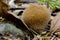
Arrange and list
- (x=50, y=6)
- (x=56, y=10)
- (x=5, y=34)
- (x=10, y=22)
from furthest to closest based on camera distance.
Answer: (x=50, y=6) < (x=56, y=10) < (x=10, y=22) < (x=5, y=34)

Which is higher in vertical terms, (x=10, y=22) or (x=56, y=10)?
(x=10, y=22)

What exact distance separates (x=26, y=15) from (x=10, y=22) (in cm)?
13

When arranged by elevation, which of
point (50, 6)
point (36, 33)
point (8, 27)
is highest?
point (8, 27)

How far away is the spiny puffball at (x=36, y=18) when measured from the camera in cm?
150

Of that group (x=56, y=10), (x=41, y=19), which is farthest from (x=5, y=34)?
(x=56, y=10)

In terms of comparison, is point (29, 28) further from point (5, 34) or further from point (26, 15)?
point (5, 34)

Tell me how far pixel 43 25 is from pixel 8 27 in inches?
10.9

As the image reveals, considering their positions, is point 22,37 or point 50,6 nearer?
point 22,37

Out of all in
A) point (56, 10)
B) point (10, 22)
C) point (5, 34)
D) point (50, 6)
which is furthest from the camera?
point (50, 6)

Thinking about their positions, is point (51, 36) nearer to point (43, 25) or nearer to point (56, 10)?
point (43, 25)

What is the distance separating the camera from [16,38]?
1.37 m

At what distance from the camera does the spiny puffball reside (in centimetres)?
150

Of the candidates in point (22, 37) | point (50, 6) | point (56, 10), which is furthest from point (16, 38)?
point (50, 6)

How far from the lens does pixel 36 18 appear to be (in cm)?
149
